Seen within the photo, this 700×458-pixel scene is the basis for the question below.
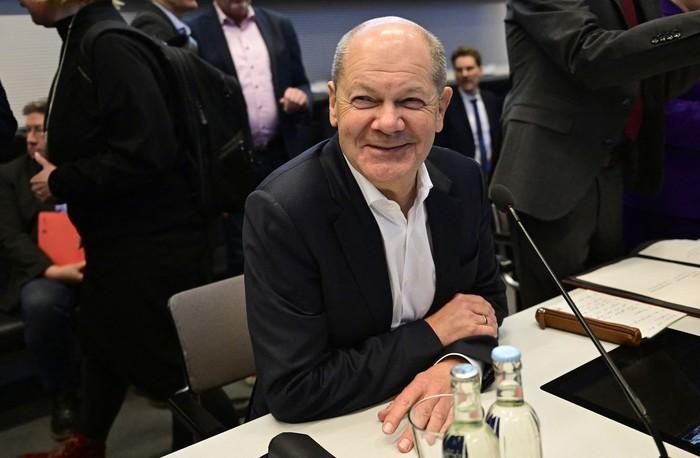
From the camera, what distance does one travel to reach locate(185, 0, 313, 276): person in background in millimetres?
2934

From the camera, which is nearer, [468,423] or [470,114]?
[468,423]

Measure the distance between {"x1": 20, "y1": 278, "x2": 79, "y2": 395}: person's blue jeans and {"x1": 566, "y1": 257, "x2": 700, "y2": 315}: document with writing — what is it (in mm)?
2074

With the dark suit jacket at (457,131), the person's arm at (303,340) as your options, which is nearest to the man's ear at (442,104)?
the person's arm at (303,340)

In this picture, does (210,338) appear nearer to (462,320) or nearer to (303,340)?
(303,340)

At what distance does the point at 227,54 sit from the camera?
294 centimetres

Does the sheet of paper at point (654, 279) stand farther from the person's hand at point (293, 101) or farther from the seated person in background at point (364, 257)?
the person's hand at point (293, 101)

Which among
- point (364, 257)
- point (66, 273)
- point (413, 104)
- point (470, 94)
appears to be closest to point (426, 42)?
point (413, 104)

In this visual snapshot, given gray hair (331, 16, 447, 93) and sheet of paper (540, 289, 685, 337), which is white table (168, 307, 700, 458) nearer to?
sheet of paper (540, 289, 685, 337)

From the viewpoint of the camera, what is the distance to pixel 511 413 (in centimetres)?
69

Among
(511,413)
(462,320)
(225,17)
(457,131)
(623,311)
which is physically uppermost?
(225,17)

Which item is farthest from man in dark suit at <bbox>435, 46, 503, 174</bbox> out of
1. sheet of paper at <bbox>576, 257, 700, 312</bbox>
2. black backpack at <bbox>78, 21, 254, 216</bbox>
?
sheet of paper at <bbox>576, 257, 700, 312</bbox>

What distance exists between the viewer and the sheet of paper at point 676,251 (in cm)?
176

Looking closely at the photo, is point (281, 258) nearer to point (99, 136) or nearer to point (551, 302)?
point (551, 302)

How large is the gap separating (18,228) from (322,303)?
87.7 inches
